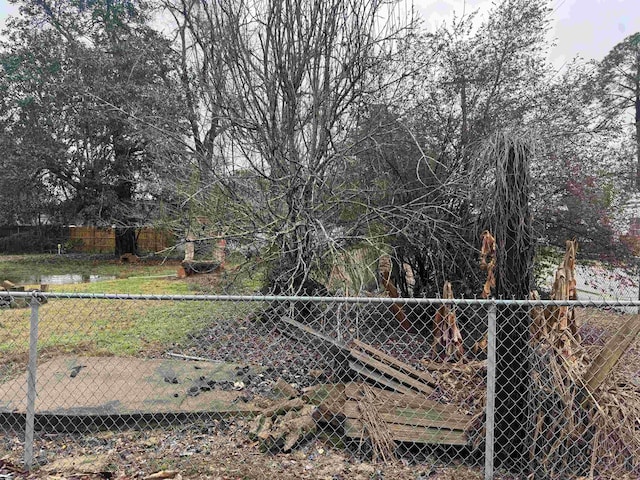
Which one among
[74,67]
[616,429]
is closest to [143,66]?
[74,67]

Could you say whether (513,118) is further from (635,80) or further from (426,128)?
(635,80)

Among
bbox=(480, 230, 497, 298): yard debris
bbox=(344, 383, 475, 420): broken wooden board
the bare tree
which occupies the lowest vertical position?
bbox=(344, 383, 475, 420): broken wooden board

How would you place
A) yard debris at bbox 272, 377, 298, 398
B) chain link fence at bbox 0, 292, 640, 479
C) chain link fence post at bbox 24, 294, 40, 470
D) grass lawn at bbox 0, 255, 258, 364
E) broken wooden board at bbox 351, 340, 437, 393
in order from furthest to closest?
grass lawn at bbox 0, 255, 258, 364 < broken wooden board at bbox 351, 340, 437, 393 < yard debris at bbox 272, 377, 298, 398 < chain link fence at bbox 0, 292, 640, 479 < chain link fence post at bbox 24, 294, 40, 470

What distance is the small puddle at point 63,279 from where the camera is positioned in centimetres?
1292

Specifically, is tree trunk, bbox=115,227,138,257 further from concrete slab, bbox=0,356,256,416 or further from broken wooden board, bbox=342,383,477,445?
→ broken wooden board, bbox=342,383,477,445

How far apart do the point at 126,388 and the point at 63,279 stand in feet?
38.6

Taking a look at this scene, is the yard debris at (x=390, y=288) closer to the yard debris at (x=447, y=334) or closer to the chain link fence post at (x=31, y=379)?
the yard debris at (x=447, y=334)

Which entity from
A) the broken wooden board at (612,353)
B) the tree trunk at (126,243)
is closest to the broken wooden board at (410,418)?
the broken wooden board at (612,353)

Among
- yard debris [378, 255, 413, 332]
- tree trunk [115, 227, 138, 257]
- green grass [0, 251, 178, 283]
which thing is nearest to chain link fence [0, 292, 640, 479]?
yard debris [378, 255, 413, 332]

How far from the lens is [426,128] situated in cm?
634

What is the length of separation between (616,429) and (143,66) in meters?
15.2

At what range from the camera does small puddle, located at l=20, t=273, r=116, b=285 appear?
12918 millimetres

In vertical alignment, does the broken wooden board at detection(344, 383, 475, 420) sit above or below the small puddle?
above

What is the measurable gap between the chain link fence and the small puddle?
29.5ft
